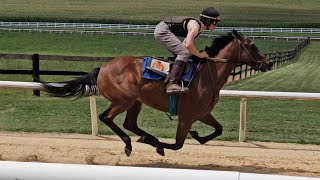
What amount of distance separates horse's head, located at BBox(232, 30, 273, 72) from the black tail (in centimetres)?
138

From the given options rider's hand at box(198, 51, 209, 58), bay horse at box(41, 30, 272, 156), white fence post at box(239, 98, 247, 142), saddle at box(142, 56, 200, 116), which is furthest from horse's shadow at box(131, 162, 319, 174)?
white fence post at box(239, 98, 247, 142)

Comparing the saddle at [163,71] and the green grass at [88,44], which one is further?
the green grass at [88,44]

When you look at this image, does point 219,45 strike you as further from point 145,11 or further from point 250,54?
point 145,11

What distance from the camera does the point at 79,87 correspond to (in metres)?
6.23

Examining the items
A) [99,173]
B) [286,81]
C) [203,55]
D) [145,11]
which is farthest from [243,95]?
[145,11]

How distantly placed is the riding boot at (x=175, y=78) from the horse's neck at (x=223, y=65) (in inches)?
13.1

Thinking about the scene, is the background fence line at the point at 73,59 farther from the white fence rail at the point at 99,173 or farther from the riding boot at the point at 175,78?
the white fence rail at the point at 99,173

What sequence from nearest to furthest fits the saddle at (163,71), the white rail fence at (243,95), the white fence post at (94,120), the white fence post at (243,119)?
the saddle at (163,71)
the white rail fence at (243,95)
the white fence post at (243,119)
the white fence post at (94,120)

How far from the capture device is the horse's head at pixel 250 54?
5.88 m

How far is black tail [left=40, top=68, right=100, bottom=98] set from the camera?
20.2ft

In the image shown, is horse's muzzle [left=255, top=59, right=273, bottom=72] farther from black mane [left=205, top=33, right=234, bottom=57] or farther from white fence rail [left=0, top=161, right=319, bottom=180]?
white fence rail [left=0, top=161, right=319, bottom=180]

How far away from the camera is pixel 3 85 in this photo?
312 inches

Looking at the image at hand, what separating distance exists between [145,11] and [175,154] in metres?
43.3

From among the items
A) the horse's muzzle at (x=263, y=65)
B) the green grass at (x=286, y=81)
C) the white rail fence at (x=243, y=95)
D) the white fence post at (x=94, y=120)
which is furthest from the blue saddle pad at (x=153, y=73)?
the green grass at (x=286, y=81)
